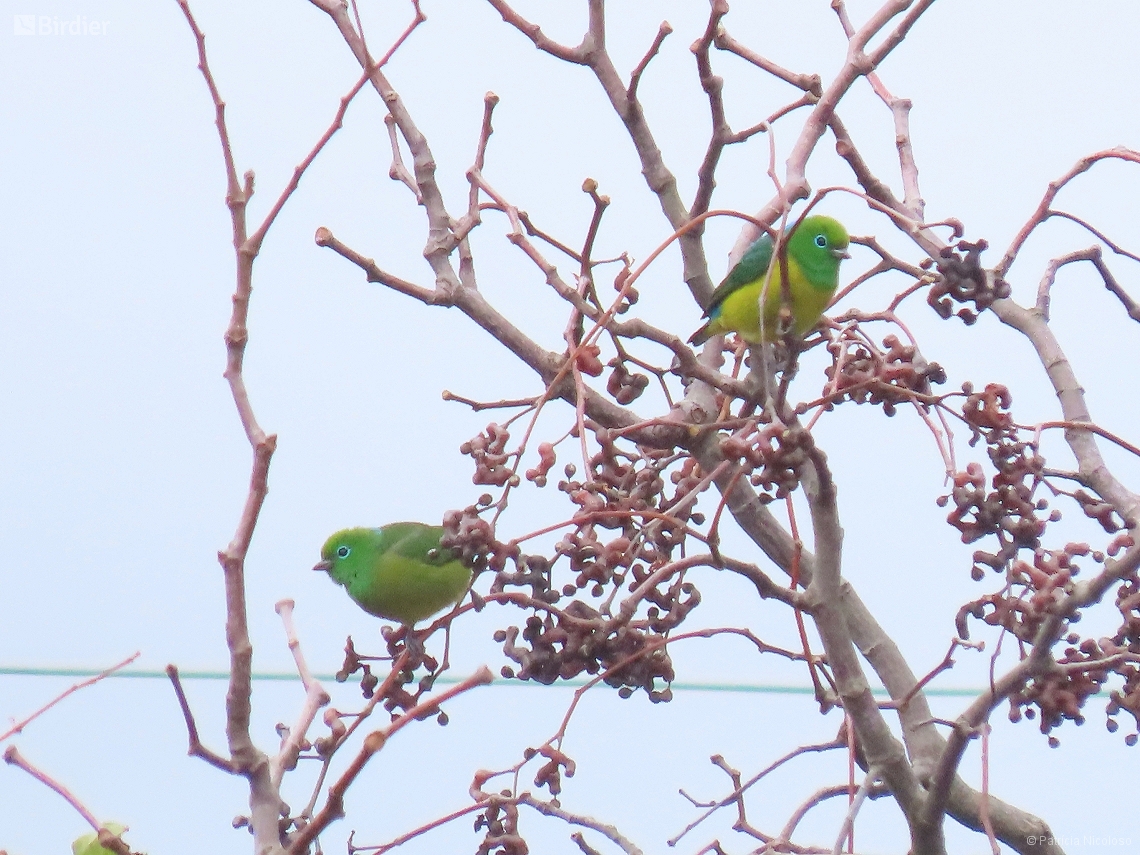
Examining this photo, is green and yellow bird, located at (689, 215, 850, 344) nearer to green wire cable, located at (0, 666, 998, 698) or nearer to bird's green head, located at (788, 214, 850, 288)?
bird's green head, located at (788, 214, 850, 288)

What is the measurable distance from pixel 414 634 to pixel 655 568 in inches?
5.6

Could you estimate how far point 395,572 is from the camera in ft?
4.17

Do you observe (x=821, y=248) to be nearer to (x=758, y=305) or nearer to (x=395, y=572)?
(x=758, y=305)

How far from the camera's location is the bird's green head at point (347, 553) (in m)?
1.30

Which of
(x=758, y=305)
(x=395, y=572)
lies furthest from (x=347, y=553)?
(x=758, y=305)

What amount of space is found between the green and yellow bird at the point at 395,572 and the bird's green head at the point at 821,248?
1.61 ft

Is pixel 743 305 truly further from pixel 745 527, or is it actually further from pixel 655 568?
pixel 655 568

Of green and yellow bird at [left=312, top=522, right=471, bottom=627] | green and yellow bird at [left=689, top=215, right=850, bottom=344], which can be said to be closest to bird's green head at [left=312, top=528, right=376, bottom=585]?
green and yellow bird at [left=312, top=522, right=471, bottom=627]

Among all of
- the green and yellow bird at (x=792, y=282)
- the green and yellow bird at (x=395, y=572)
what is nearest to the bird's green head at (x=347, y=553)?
the green and yellow bird at (x=395, y=572)

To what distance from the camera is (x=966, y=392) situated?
650 millimetres

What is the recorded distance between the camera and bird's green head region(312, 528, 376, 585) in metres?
1.30

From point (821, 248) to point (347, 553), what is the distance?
2.06ft

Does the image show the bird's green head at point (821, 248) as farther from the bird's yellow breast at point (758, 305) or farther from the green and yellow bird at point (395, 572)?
the green and yellow bird at point (395, 572)

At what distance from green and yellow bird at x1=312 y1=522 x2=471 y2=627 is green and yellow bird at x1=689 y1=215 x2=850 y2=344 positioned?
0.43 m
